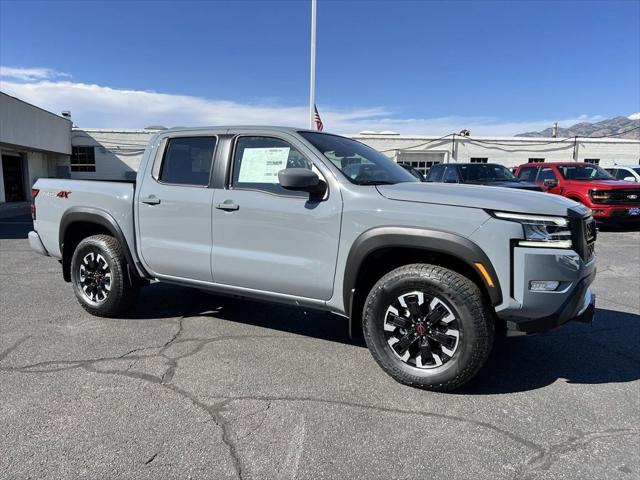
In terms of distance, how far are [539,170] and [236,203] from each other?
12.7 meters

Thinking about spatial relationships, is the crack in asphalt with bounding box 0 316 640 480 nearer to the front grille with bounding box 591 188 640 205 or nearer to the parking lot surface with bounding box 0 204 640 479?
the parking lot surface with bounding box 0 204 640 479

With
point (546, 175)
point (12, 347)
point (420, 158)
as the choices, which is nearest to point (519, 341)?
point (12, 347)

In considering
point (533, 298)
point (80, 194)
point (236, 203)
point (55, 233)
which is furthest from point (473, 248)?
point (55, 233)

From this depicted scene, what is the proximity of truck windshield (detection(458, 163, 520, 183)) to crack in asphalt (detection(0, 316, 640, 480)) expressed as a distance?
29.0 ft

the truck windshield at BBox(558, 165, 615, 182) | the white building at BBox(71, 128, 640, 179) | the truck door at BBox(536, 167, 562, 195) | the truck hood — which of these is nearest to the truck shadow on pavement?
the truck hood

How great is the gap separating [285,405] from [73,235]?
356 cm

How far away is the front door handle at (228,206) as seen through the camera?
395 centimetres

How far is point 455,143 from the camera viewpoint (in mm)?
30984

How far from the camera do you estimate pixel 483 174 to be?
11898mm

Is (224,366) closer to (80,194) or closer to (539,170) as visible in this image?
(80,194)

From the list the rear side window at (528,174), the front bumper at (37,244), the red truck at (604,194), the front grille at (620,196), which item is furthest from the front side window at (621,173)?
the front bumper at (37,244)

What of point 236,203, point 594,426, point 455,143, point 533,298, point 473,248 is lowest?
Result: point 594,426

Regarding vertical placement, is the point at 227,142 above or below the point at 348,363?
above

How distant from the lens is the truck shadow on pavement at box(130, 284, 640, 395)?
359cm
